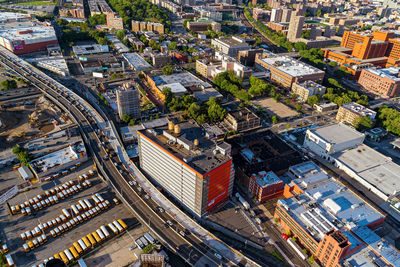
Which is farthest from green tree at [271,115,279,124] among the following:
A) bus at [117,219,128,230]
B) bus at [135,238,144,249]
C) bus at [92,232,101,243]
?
bus at [92,232,101,243]

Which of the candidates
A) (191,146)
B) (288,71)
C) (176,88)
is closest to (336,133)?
(288,71)

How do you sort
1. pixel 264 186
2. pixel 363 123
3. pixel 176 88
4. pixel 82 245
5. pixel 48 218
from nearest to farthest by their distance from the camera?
pixel 82 245
pixel 48 218
pixel 264 186
pixel 363 123
pixel 176 88

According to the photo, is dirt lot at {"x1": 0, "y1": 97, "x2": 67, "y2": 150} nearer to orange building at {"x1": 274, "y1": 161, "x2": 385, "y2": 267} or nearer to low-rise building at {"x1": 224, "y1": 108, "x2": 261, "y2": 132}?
low-rise building at {"x1": 224, "y1": 108, "x2": 261, "y2": 132}

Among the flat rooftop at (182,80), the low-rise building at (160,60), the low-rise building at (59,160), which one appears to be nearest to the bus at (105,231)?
the low-rise building at (59,160)

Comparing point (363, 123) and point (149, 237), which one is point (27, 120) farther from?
point (363, 123)

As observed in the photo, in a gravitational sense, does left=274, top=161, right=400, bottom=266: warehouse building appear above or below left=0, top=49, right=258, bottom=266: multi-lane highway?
above

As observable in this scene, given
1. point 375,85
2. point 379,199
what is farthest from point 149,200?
point 375,85

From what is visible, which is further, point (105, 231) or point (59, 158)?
point (59, 158)
